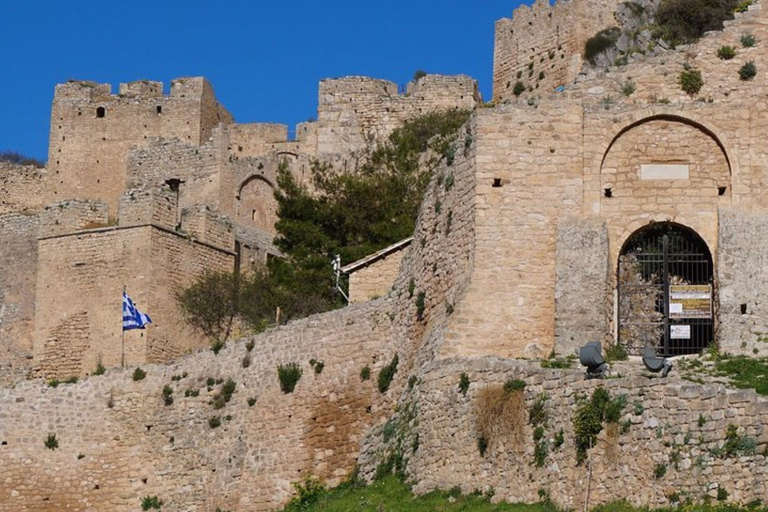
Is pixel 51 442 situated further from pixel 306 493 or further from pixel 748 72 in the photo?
pixel 748 72

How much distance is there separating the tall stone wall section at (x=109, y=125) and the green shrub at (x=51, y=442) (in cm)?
1876

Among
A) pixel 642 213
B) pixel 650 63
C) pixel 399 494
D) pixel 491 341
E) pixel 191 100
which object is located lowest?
pixel 399 494

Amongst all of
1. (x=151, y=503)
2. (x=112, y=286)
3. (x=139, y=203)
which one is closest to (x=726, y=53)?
(x=151, y=503)

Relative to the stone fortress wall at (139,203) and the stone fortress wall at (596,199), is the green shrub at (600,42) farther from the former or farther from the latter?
the stone fortress wall at (596,199)

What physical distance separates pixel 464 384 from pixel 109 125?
92.3 ft

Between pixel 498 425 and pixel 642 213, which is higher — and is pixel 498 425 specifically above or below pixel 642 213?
below

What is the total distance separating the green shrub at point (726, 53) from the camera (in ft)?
92.4

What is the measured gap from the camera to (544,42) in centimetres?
4622

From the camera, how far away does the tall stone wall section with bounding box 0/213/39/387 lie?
132 ft

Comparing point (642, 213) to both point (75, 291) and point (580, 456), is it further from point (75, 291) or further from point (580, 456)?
point (75, 291)

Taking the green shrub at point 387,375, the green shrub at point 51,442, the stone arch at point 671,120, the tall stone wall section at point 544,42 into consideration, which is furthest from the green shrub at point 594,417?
the tall stone wall section at point 544,42

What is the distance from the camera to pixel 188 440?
31.6 metres

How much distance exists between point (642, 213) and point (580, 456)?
5316 mm

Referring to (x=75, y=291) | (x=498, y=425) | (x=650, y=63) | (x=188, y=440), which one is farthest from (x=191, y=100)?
(x=498, y=425)
